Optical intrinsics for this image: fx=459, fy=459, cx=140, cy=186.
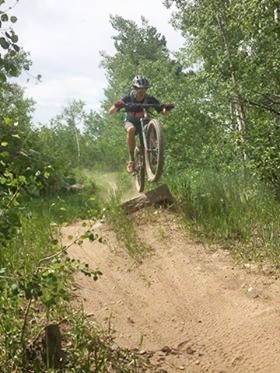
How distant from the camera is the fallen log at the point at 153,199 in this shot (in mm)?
7336

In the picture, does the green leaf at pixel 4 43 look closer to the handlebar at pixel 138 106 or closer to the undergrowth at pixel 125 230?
the undergrowth at pixel 125 230

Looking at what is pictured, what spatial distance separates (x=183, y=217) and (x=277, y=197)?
5.34 feet

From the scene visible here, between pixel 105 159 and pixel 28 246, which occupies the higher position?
pixel 105 159

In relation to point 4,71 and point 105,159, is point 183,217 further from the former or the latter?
point 105,159

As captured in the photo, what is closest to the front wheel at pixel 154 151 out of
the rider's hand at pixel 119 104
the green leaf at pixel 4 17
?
the rider's hand at pixel 119 104

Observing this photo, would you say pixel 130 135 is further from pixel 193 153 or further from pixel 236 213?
pixel 193 153

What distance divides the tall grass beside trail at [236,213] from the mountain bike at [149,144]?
58cm

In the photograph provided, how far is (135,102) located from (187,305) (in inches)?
157

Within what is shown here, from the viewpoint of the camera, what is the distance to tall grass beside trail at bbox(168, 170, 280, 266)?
5.68 metres

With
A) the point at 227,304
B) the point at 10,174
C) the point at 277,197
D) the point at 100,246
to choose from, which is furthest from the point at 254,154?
the point at 10,174

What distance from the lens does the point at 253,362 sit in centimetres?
373

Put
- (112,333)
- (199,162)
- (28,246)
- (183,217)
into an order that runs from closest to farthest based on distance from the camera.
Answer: (112,333) < (28,246) < (183,217) < (199,162)

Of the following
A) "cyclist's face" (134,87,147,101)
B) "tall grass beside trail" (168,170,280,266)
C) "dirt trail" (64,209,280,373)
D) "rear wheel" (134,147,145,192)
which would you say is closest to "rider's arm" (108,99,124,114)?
"cyclist's face" (134,87,147,101)

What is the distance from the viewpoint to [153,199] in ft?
24.2
